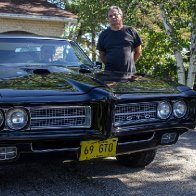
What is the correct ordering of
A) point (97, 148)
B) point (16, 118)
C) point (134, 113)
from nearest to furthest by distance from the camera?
point (16, 118) → point (97, 148) → point (134, 113)

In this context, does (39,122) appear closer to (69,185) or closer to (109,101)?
(109,101)

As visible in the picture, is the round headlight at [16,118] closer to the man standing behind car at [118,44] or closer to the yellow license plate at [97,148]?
the yellow license plate at [97,148]

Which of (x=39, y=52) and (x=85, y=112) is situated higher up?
(x=39, y=52)

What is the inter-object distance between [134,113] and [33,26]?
1168 cm

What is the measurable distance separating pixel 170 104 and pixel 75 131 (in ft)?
3.74

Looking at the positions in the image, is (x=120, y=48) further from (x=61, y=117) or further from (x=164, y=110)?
(x=61, y=117)

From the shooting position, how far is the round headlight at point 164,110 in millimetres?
4406

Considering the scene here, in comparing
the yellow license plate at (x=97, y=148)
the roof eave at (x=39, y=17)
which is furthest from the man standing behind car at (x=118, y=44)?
the roof eave at (x=39, y=17)

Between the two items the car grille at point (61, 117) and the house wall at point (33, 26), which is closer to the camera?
the car grille at point (61, 117)

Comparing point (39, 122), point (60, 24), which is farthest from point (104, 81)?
point (60, 24)

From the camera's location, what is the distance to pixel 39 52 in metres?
5.48

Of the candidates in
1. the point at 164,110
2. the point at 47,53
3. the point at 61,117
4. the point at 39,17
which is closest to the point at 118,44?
the point at 47,53

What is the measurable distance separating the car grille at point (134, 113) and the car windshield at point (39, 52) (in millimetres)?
1458

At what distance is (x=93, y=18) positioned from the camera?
622 inches
